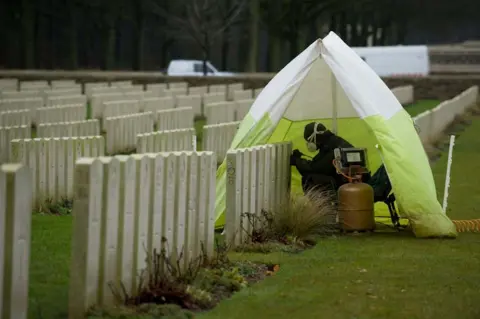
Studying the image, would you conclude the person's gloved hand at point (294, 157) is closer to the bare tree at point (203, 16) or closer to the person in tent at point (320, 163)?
the person in tent at point (320, 163)

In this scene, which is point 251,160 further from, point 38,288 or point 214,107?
point 214,107

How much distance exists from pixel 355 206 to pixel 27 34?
1951 inches

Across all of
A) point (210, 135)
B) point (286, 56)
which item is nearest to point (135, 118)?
point (210, 135)

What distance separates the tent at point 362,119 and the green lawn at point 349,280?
425 millimetres

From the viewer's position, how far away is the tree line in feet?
197

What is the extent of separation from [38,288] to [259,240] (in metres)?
3.00

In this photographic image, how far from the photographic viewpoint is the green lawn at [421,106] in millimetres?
37688

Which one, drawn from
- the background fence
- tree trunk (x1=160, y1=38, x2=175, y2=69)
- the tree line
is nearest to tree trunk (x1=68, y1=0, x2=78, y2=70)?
the tree line

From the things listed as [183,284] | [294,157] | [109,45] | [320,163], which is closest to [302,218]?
[294,157]

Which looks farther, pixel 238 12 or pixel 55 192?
pixel 238 12

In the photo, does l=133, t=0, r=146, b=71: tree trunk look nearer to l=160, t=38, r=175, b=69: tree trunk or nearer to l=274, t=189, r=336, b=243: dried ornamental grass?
l=160, t=38, r=175, b=69: tree trunk

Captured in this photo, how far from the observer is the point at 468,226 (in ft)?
42.7

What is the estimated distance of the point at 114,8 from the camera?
212 ft

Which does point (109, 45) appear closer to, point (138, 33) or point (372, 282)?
point (138, 33)
